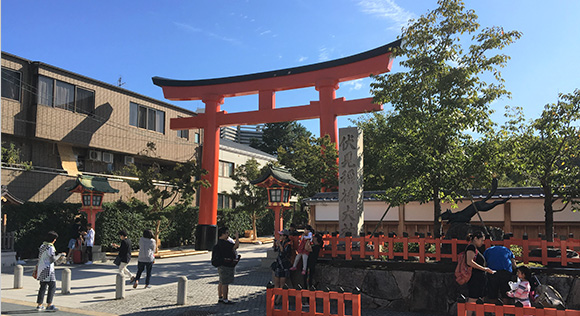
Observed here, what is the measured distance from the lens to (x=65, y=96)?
893 inches

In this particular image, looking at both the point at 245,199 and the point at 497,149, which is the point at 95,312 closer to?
the point at 497,149

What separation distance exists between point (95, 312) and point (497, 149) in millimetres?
10722

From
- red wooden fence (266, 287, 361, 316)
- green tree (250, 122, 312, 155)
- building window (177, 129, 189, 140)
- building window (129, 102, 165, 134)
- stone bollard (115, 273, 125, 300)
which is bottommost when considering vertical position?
stone bollard (115, 273, 125, 300)

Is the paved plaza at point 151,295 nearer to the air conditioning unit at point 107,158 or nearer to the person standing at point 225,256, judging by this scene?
the person standing at point 225,256

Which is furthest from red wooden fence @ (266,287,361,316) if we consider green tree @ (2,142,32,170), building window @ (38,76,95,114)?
building window @ (38,76,95,114)

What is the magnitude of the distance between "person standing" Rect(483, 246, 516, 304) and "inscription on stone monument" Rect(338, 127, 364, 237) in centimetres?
506

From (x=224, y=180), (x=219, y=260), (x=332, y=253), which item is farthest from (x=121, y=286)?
(x=224, y=180)

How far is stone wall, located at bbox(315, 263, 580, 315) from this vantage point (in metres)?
8.87

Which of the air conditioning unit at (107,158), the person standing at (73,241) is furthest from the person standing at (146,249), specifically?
the air conditioning unit at (107,158)

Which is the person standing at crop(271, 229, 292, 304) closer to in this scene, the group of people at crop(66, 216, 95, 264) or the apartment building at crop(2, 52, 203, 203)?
the group of people at crop(66, 216, 95, 264)

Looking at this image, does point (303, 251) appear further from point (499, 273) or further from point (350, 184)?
point (499, 273)

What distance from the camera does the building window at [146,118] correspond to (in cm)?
2695

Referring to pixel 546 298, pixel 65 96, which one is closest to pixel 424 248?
pixel 546 298

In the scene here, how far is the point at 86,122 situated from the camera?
77.6 ft
